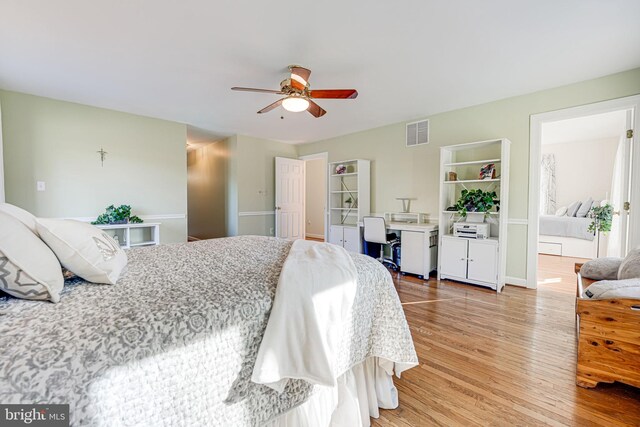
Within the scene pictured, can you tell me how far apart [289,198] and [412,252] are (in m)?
3.07

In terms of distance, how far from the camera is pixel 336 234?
17.1 feet

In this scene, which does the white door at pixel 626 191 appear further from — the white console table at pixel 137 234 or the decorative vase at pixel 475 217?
the white console table at pixel 137 234

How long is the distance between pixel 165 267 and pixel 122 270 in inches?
7.0

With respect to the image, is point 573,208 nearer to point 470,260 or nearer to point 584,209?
point 584,209

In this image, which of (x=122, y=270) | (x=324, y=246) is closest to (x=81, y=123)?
(x=122, y=270)

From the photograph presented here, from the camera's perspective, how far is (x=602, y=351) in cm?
160

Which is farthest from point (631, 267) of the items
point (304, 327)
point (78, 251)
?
point (78, 251)

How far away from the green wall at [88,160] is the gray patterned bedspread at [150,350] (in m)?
3.64

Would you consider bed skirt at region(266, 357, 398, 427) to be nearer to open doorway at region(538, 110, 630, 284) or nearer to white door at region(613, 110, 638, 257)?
white door at region(613, 110, 638, 257)

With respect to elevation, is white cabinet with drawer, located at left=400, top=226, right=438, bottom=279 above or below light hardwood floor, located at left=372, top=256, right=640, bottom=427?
above

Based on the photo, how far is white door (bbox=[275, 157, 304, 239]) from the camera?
5.89m

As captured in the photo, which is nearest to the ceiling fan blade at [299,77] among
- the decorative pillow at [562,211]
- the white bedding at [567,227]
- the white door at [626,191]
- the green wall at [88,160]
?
the green wall at [88,160]

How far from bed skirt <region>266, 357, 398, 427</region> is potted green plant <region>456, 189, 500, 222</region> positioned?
9.31 feet

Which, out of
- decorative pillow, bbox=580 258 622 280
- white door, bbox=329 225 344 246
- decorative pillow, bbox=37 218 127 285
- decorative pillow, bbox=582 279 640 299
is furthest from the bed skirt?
white door, bbox=329 225 344 246
